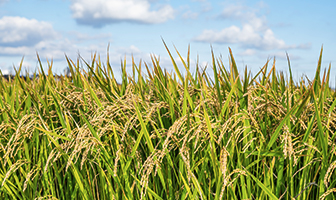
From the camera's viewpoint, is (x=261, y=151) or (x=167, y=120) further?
(x=167, y=120)

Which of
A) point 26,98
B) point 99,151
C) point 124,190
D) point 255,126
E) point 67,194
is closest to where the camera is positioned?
point 255,126

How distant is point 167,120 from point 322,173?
118 cm

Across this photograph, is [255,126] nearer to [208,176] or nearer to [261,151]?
[261,151]

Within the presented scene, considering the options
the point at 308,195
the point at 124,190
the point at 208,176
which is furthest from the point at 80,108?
the point at 308,195

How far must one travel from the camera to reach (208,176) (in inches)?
80.5

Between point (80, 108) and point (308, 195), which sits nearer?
point (308, 195)

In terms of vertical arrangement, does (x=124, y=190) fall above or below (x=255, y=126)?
below

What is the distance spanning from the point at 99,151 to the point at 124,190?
1.33 feet

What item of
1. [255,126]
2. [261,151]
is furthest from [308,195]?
[255,126]

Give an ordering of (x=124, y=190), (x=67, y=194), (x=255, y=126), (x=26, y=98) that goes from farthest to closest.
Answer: (x=26, y=98) → (x=67, y=194) → (x=124, y=190) → (x=255, y=126)

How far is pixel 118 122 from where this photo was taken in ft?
7.46

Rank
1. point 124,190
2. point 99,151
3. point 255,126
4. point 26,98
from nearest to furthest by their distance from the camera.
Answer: point 255,126
point 99,151
point 124,190
point 26,98

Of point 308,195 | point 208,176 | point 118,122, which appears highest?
point 118,122

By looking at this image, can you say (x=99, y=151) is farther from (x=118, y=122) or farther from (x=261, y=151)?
(x=261, y=151)
